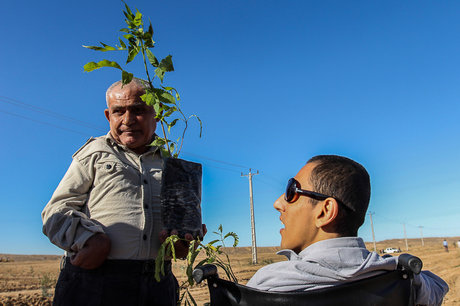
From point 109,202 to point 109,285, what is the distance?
20.0 inches

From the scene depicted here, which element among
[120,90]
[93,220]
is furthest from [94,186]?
[120,90]

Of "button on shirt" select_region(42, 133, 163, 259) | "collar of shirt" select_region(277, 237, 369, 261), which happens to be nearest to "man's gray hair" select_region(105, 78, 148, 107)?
"button on shirt" select_region(42, 133, 163, 259)

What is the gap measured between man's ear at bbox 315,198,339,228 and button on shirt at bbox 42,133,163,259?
118 centimetres

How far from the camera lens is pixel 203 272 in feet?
5.28

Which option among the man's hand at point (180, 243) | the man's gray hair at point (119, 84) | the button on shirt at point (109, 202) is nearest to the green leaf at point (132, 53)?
the man's gray hair at point (119, 84)

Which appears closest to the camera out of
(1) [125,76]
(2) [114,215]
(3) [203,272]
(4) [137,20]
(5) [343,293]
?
(5) [343,293]

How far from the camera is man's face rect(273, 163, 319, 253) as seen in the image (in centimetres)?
179

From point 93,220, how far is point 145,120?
756 mm

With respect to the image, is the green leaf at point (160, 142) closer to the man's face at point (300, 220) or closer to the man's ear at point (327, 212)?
Result: the man's face at point (300, 220)

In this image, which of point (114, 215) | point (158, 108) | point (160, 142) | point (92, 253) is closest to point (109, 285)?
point (92, 253)

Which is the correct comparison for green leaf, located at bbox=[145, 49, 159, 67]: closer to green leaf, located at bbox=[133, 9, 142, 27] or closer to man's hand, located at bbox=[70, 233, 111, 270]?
green leaf, located at bbox=[133, 9, 142, 27]

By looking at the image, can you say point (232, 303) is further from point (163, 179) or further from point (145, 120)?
point (145, 120)

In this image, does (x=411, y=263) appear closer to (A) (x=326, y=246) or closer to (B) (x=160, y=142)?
(A) (x=326, y=246)

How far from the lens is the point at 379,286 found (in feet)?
5.01
